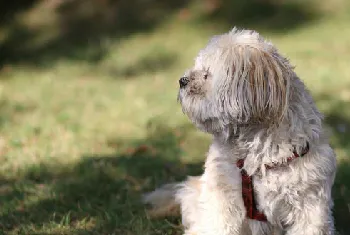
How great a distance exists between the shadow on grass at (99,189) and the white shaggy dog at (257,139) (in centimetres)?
88

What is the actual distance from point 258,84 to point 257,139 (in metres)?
0.36

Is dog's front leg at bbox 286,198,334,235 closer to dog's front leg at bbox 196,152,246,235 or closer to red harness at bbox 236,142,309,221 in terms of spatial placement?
red harness at bbox 236,142,309,221

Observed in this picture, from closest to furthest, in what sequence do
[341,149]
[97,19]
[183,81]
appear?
[183,81]
[341,149]
[97,19]

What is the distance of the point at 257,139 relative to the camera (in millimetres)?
3252

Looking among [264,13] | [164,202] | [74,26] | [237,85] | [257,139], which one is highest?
[264,13]

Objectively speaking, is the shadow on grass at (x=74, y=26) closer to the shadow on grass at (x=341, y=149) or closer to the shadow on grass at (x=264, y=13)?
the shadow on grass at (x=264, y=13)

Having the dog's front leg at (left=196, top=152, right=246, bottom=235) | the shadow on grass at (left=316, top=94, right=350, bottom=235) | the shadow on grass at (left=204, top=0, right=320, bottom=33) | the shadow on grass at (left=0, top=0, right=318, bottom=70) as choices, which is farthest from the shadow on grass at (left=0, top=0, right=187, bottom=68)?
the dog's front leg at (left=196, top=152, right=246, bottom=235)

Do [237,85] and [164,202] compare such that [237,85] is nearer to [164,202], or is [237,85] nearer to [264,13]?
[164,202]

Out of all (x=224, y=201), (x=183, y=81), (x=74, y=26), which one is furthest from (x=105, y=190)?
(x=74, y=26)

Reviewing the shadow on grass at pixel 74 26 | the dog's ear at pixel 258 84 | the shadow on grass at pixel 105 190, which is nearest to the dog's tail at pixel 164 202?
the shadow on grass at pixel 105 190

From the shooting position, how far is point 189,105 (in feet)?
10.4

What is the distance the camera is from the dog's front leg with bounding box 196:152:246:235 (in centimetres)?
333

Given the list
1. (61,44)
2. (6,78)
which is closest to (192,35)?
(61,44)

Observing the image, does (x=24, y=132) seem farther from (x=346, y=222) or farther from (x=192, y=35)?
(x=192, y=35)
